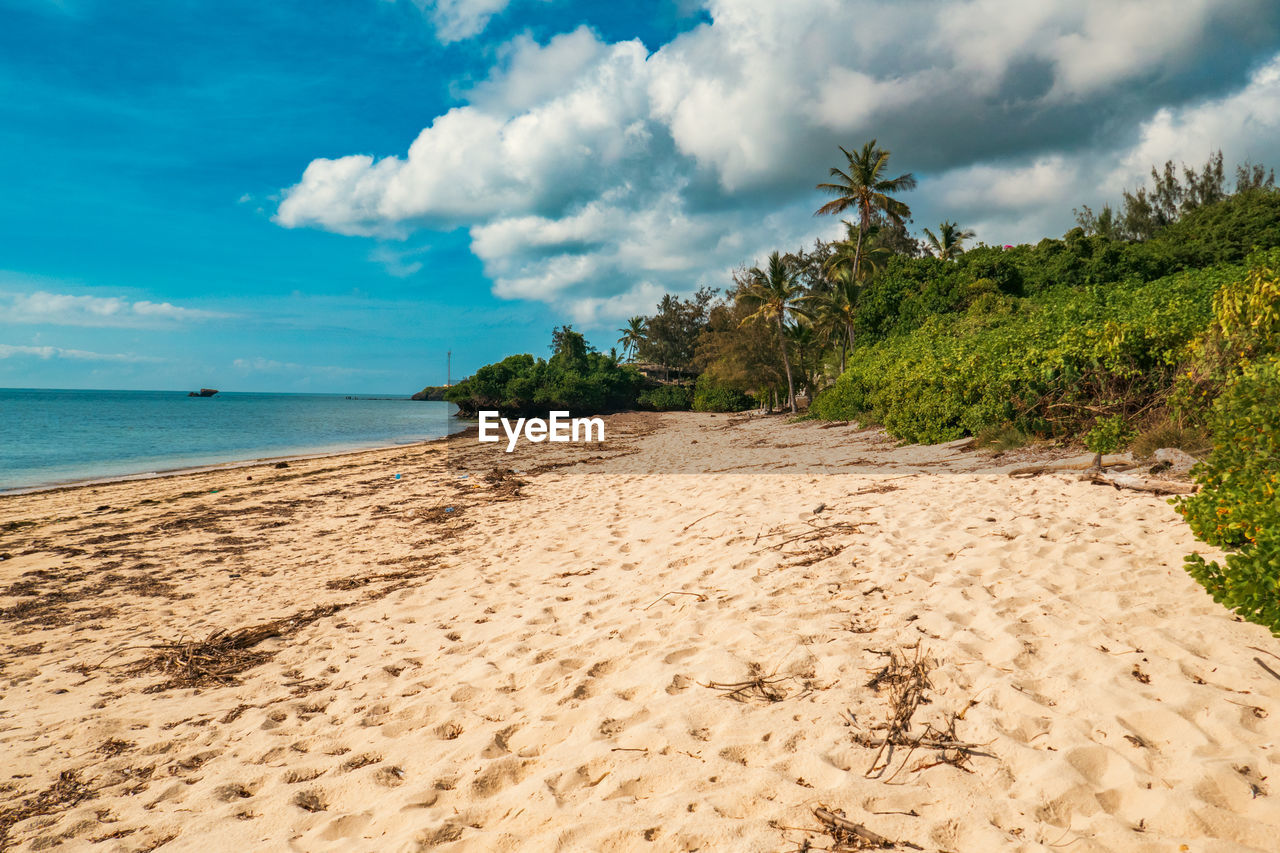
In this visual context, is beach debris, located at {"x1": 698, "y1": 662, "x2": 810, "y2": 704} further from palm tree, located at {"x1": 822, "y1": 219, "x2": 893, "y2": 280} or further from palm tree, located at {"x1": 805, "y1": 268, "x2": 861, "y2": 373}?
palm tree, located at {"x1": 822, "y1": 219, "x2": 893, "y2": 280}

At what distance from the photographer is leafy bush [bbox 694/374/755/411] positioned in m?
47.6

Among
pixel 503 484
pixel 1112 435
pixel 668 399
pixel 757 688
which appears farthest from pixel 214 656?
pixel 668 399

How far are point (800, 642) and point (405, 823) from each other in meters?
2.18

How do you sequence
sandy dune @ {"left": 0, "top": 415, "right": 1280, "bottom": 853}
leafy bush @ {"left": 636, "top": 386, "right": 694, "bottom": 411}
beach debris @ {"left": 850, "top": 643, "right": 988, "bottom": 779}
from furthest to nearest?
leafy bush @ {"left": 636, "top": 386, "right": 694, "bottom": 411} → beach debris @ {"left": 850, "top": 643, "right": 988, "bottom": 779} → sandy dune @ {"left": 0, "top": 415, "right": 1280, "bottom": 853}

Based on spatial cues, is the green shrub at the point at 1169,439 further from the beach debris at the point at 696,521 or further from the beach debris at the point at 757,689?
the beach debris at the point at 757,689

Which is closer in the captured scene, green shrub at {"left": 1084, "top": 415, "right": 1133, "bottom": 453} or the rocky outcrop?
green shrub at {"left": 1084, "top": 415, "right": 1133, "bottom": 453}

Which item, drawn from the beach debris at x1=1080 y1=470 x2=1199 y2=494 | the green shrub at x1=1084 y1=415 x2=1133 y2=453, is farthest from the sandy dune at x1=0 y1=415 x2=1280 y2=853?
the green shrub at x1=1084 y1=415 x2=1133 y2=453

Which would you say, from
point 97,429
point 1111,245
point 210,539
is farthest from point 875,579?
point 97,429

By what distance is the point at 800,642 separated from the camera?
138 inches

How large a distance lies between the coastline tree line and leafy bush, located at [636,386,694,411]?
14.5 inches

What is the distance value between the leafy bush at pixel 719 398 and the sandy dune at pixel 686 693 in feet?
134

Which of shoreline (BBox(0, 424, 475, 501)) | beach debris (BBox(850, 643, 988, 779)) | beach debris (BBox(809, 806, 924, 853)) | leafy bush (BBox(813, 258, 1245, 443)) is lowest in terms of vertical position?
shoreline (BBox(0, 424, 475, 501))

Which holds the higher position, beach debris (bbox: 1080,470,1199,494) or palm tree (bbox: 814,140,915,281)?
palm tree (bbox: 814,140,915,281)

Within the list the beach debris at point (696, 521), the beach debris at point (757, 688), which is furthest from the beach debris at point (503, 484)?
the beach debris at point (757, 688)
